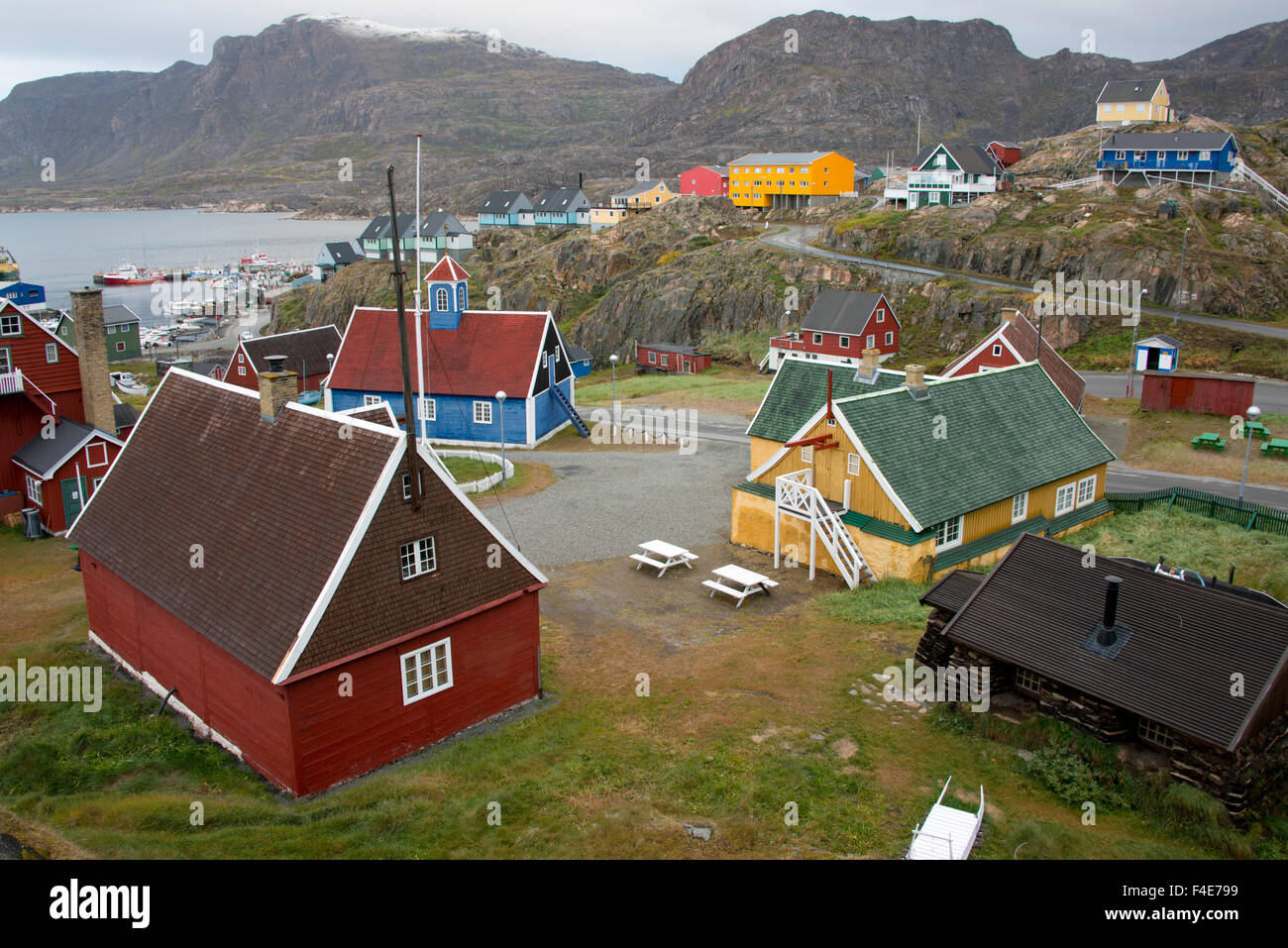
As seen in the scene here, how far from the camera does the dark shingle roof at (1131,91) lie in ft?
329

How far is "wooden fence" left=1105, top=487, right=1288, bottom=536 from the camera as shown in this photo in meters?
28.4

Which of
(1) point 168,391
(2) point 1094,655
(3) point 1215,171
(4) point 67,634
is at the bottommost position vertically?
(4) point 67,634

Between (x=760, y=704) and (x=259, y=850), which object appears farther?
(x=760, y=704)

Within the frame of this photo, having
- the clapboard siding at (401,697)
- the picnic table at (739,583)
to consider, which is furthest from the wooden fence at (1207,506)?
the clapboard siding at (401,697)

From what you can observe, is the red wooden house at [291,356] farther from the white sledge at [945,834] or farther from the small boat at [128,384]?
the white sledge at [945,834]

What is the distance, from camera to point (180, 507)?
19.3m

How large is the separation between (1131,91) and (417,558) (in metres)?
114

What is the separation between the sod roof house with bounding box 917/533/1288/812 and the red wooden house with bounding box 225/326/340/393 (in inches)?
2005

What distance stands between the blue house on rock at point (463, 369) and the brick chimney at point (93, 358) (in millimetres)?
13685

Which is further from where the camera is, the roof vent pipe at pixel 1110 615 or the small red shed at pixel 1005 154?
the small red shed at pixel 1005 154

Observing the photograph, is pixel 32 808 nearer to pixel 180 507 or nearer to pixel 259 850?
pixel 259 850

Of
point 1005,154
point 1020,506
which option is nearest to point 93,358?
point 1020,506
